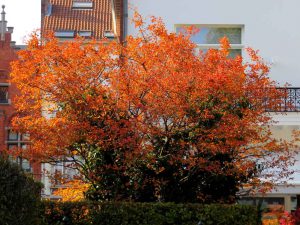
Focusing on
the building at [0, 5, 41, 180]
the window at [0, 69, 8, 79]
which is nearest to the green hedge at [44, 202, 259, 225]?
the building at [0, 5, 41, 180]

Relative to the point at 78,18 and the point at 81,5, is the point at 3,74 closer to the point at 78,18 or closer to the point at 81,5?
the point at 78,18

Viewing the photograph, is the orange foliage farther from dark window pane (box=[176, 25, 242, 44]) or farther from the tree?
dark window pane (box=[176, 25, 242, 44])

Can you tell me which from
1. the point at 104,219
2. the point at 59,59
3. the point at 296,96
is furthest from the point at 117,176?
the point at 296,96

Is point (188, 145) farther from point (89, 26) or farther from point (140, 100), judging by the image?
point (89, 26)

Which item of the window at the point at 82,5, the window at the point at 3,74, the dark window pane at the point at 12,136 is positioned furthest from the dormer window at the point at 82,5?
the dark window pane at the point at 12,136

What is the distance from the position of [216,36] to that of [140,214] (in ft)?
41.6

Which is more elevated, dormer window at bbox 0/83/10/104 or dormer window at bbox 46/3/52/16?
Result: dormer window at bbox 46/3/52/16

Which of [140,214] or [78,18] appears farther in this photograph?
[78,18]

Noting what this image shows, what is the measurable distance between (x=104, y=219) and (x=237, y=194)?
6.42 m

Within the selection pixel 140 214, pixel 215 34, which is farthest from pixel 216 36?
pixel 140 214

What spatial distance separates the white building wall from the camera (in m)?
36.0

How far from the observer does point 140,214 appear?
2552 centimetres

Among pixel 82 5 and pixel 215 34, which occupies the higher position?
pixel 82 5

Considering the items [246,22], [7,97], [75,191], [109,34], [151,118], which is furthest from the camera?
[7,97]
